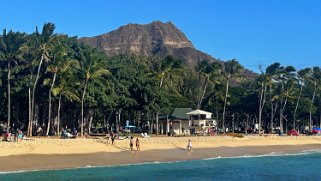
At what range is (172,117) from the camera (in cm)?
7288

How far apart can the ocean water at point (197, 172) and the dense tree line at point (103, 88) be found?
19.7m

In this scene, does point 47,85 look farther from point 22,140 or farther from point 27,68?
point 22,140

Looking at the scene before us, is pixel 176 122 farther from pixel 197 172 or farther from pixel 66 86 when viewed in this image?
pixel 197 172

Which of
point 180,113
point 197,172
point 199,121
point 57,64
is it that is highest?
point 57,64

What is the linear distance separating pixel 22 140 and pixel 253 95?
61165mm

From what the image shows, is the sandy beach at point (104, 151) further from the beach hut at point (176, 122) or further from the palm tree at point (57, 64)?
the beach hut at point (176, 122)

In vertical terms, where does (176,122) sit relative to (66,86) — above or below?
below

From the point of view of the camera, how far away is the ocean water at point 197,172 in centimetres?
2962

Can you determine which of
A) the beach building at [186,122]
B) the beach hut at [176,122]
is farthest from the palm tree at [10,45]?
the beach building at [186,122]

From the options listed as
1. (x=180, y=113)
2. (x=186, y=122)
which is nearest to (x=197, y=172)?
(x=186, y=122)

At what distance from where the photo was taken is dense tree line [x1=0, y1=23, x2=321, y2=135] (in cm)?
5338

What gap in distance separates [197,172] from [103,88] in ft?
93.4

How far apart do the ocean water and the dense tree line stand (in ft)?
64.7

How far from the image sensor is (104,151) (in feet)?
143
